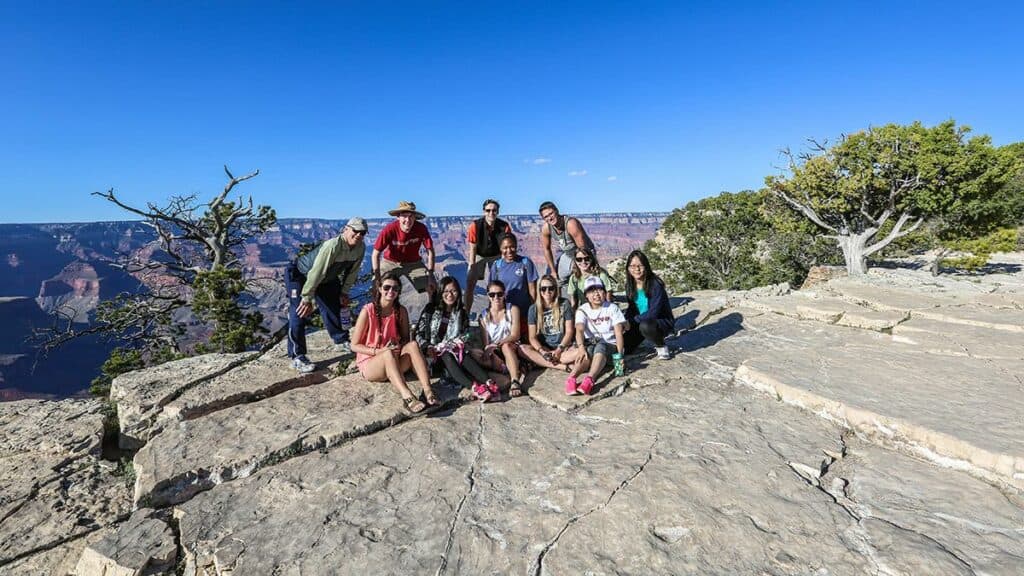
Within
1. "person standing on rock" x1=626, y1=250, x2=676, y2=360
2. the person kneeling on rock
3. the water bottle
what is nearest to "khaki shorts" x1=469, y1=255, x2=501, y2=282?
the water bottle

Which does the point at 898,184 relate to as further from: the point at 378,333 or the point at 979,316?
the point at 378,333

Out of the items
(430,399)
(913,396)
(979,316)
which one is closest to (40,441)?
(430,399)

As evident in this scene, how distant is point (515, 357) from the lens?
4.80m

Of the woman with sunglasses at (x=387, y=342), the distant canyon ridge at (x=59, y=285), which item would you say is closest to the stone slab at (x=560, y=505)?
the woman with sunglasses at (x=387, y=342)

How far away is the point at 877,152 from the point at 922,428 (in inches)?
574

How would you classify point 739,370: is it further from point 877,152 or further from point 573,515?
point 877,152

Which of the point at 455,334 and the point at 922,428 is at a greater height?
the point at 455,334

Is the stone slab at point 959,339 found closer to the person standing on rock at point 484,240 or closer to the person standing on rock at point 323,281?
the person standing on rock at point 484,240

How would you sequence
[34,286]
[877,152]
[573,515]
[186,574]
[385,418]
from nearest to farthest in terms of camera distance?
[186,574]
[573,515]
[385,418]
[877,152]
[34,286]

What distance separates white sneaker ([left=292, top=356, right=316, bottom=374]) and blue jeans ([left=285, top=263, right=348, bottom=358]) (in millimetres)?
72

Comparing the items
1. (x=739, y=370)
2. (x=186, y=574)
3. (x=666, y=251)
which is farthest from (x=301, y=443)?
(x=666, y=251)

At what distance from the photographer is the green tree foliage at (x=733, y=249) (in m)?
19.3

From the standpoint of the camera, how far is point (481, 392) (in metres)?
4.35

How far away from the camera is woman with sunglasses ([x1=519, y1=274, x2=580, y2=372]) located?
4953 millimetres
